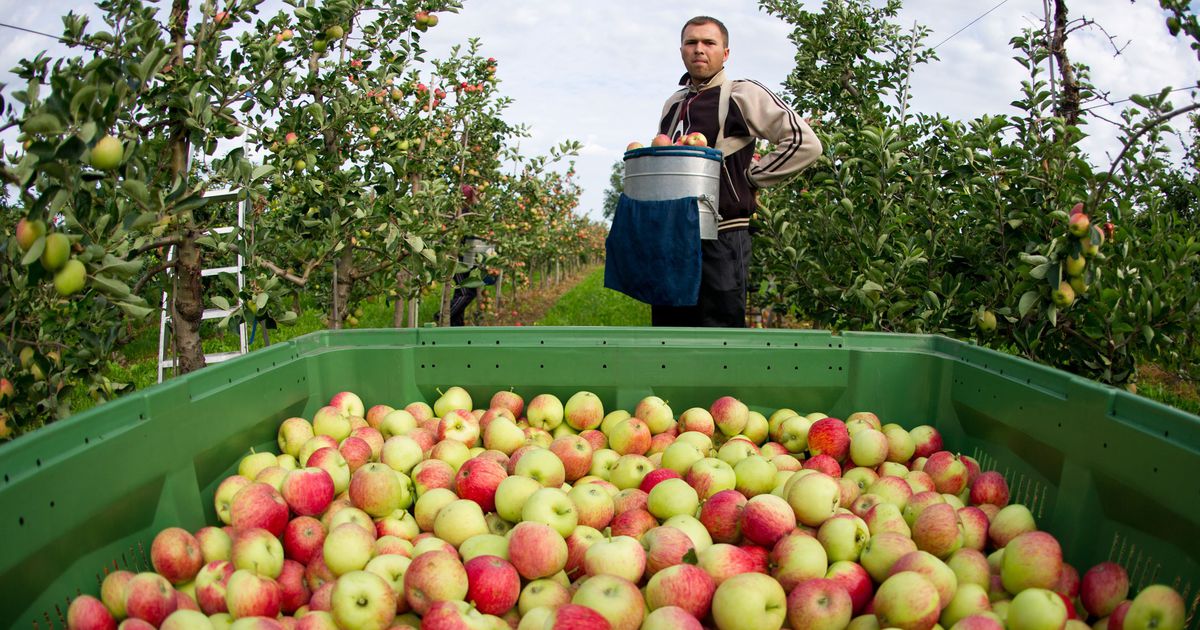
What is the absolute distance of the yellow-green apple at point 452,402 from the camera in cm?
271

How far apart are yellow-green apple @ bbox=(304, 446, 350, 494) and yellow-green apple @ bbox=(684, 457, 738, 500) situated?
98 cm

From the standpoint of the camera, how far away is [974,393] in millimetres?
2400

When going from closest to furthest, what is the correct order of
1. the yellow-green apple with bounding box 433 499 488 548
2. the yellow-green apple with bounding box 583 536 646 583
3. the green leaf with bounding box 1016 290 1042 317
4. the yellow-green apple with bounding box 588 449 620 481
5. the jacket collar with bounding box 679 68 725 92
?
the yellow-green apple with bounding box 583 536 646 583 < the yellow-green apple with bounding box 433 499 488 548 < the yellow-green apple with bounding box 588 449 620 481 < the green leaf with bounding box 1016 290 1042 317 < the jacket collar with bounding box 679 68 725 92

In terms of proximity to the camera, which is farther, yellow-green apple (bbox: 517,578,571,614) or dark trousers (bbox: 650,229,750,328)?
dark trousers (bbox: 650,229,750,328)

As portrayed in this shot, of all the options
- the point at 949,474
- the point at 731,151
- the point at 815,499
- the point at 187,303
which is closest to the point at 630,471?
the point at 815,499

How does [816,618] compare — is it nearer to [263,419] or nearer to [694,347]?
[694,347]

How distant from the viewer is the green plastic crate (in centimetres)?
152

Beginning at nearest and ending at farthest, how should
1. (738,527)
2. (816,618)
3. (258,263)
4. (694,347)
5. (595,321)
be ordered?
1. (816,618)
2. (738,527)
3. (694,347)
4. (258,263)
5. (595,321)

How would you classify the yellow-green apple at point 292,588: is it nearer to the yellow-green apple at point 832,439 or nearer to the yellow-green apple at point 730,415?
the yellow-green apple at point 730,415

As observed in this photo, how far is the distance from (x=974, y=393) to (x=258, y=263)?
2.46m

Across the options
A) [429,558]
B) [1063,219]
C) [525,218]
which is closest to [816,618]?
[429,558]

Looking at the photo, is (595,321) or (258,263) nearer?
(258,263)

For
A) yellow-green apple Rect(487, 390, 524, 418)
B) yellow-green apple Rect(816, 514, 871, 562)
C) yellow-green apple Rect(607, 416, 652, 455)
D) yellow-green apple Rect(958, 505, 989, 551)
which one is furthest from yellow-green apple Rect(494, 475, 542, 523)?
yellow-green apple Rect(958, 505, 989, 551)

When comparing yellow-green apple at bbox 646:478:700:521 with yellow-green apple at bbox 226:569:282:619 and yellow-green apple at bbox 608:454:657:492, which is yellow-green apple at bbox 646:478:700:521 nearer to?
yellow-green apple at bbox 608:454:657:492
